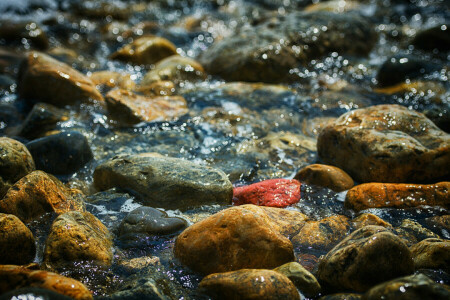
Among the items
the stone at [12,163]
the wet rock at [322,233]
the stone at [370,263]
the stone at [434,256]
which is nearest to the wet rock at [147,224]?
the wet rock at [322,233]

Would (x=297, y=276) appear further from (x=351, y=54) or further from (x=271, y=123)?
(x=351, y=54)

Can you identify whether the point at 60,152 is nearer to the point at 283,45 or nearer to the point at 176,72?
the point at 176,72

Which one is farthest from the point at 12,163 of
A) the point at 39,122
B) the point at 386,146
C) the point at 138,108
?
the point at 386,146

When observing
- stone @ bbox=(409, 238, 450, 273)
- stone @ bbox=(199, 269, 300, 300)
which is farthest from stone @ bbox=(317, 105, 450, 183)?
stone @ bbox=(199, 269, 300, 300)

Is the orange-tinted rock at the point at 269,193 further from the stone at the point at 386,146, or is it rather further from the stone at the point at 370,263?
the stone at the point at 370,263

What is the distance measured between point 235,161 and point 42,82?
3.69 m

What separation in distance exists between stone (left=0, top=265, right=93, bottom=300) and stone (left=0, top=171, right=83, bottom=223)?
40.7 inches

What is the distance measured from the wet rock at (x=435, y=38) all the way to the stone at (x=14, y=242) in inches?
386

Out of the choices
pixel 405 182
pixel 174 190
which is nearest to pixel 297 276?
pixel 174 190

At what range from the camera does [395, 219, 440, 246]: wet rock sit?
3607 millimetres

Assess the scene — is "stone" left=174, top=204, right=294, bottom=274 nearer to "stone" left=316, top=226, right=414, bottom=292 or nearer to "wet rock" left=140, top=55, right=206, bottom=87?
"stone" left=316, top=226, right=414, bottom=292

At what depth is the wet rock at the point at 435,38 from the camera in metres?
9.23

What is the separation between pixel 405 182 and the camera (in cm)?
450

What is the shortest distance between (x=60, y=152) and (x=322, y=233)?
10.7 feet
